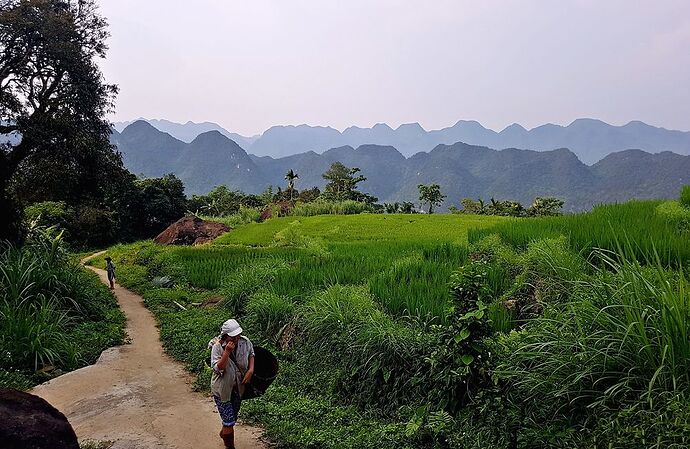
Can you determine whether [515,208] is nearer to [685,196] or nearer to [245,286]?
[685,196]

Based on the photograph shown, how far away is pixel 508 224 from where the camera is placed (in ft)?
37.0

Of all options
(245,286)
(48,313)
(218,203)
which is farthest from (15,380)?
(218,203)

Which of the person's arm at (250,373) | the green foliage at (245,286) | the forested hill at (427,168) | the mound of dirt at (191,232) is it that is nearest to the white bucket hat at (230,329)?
the person's arm at (250,373)

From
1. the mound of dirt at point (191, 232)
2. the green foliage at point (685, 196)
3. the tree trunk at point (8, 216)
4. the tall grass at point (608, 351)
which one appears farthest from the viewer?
the mound of dirt at point (191, 232)

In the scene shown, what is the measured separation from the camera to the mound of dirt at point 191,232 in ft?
85.9

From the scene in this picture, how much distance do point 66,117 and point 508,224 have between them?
1169 centimetres

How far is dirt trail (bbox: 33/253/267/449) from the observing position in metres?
5.00

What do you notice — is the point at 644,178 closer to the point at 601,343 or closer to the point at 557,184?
the point at 557,184

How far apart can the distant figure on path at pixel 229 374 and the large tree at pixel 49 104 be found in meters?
8.97

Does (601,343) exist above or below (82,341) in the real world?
above

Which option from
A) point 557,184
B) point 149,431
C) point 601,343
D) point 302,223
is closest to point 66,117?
point 149,431

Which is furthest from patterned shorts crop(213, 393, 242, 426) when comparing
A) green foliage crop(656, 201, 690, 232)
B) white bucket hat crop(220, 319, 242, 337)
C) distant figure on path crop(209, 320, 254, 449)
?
green foliage crop(656, 201, 690, 232)

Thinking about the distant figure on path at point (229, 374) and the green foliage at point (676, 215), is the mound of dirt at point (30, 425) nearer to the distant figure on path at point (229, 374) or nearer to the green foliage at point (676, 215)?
the distant figure on path at point (229, 374)

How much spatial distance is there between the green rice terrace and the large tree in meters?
5.00
